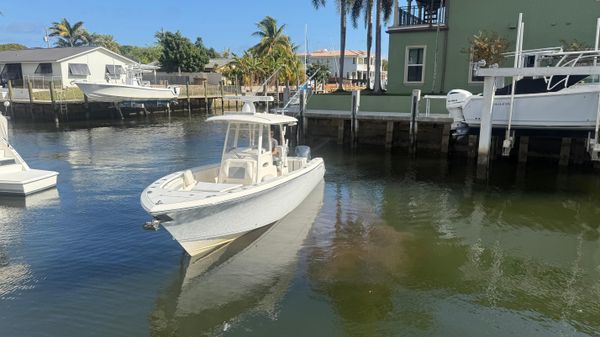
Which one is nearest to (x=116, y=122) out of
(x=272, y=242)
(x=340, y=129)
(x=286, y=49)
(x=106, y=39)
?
(x=340, y=129)

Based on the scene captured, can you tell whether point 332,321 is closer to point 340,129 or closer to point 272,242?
point 272,242

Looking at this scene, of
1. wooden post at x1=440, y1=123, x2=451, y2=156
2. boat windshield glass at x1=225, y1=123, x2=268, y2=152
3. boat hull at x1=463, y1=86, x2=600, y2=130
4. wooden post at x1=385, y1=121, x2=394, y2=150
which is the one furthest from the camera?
wooden post at x1=385, y1=121, x2=394, y2=150

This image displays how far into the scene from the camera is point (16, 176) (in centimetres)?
1420

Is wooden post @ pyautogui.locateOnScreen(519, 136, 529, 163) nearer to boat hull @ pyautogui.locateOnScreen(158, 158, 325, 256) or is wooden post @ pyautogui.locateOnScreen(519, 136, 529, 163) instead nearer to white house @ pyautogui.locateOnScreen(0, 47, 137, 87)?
boat hull @ pyautogui.locateOnScreen(158, 158, 325, 256)

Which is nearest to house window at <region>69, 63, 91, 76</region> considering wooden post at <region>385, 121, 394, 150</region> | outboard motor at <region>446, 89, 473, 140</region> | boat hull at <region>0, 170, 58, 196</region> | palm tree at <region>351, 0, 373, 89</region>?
palm tree at <region>351, 0, 373, 89</region>

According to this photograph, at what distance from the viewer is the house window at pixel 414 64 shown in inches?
963

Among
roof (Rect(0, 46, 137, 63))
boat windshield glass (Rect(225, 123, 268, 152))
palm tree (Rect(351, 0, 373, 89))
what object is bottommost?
boat windshield glass (Rect(225, 123, 268, 152))

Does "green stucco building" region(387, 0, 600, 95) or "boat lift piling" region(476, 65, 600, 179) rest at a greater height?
"green stucco building" region(387, 0, 600, 95)

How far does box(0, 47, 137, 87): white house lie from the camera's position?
43.7m

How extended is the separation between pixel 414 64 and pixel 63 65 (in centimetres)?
3473

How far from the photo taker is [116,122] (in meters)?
39.4

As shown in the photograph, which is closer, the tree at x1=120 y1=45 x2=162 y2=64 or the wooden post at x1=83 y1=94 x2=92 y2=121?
the wooden post at x1=83 y1=94 x2=92 y2=121

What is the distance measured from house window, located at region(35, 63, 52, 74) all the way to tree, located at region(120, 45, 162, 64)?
32.9m

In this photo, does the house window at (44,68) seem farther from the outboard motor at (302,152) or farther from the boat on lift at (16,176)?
the outboard motor at (302,152)
